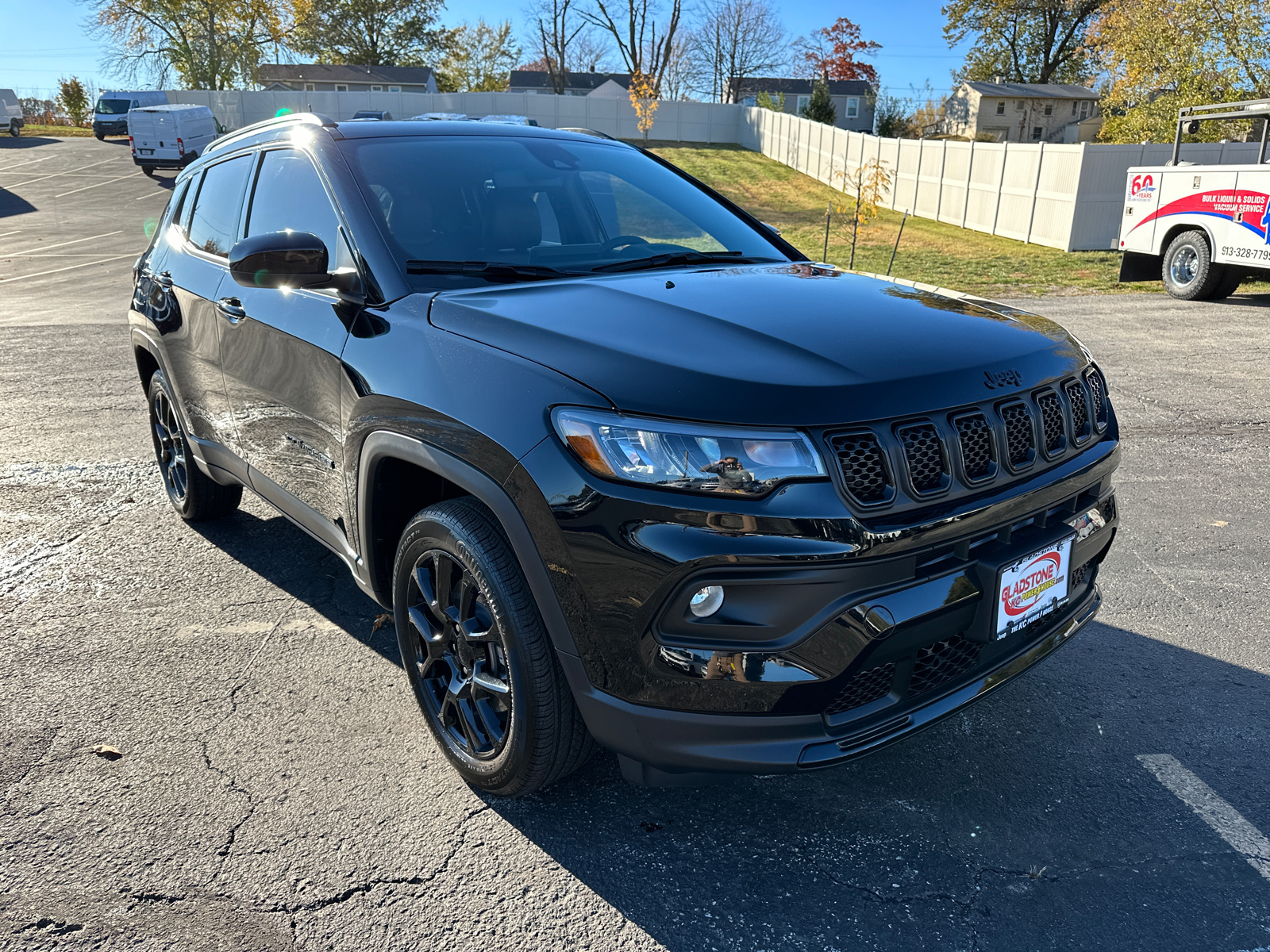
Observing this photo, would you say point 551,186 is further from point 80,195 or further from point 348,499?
point 80,195

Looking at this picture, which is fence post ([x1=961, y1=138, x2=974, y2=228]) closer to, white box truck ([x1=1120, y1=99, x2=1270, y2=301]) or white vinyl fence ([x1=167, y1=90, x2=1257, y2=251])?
white vinyl fence ([x1=167, y1=90, x2=1257, y2=251])

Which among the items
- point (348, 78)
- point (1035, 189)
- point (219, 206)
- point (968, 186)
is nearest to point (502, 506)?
point (219, 206)

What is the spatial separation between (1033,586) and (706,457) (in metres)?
0.99

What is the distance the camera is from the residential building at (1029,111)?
60.2m

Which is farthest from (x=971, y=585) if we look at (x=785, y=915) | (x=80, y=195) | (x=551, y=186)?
(x=80, y=195)

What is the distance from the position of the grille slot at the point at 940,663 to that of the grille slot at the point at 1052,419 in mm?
556

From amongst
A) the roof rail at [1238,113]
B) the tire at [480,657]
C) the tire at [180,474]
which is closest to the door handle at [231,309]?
the tire at [180,474]

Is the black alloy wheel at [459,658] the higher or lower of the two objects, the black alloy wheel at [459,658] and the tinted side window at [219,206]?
the lower

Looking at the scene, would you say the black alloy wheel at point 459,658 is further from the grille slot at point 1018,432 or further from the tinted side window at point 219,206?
the tinted side window at point 219,206

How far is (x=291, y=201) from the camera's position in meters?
3.23

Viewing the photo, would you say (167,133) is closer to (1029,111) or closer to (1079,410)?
(1079,410)

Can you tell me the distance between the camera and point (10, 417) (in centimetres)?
653

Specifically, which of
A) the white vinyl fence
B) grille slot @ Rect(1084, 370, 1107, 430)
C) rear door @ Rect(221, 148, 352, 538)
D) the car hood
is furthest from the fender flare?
the white vinyl fence

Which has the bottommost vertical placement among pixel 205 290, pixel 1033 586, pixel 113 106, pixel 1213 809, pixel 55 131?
pixel 1213 809
